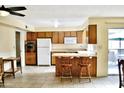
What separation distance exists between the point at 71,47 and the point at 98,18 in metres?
4.89

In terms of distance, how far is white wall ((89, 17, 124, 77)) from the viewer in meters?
7.63

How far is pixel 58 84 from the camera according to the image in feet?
20.7

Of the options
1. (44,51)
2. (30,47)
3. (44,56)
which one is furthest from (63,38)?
(30,47)

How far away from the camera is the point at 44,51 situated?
11438mm

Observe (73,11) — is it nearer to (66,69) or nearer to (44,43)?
(66,69)

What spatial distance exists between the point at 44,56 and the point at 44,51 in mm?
281

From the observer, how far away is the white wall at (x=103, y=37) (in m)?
7.63

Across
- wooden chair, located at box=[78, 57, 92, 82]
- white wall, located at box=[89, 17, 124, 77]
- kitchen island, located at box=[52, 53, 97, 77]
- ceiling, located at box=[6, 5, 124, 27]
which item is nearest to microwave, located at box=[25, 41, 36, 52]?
kitchen island, located at box=[52, 53, 97, 77]

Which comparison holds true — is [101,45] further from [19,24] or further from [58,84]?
[19,24]

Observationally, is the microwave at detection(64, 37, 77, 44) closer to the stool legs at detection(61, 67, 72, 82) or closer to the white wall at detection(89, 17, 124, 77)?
the white wall at detection(89, 17, 124, 77)

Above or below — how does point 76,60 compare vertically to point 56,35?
below

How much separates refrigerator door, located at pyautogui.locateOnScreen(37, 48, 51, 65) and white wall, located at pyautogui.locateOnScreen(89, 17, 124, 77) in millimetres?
4262
